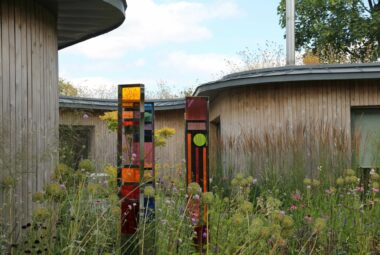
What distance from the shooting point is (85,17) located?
249 inches

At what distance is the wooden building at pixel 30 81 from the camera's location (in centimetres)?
503

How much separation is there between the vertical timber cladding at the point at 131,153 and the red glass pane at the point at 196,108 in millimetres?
699

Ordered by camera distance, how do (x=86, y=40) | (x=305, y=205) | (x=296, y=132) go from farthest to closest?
(x=296, y=132)
(x=86, y=40)
(x=305, y=205)

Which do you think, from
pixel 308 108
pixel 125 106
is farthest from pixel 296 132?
pixel 125 106

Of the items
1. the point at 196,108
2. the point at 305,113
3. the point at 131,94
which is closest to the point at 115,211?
the point at 131,94

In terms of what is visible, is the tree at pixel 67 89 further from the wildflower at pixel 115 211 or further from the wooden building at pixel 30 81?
the wildflower at pixel 115 211

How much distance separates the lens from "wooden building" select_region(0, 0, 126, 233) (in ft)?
16.5

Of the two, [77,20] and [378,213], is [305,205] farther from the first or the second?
[77,20]

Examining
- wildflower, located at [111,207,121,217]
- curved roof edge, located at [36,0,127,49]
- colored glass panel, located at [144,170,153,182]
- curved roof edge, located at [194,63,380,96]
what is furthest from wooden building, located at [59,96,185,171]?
wildflower, located at [111,207,121,217]

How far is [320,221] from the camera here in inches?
143

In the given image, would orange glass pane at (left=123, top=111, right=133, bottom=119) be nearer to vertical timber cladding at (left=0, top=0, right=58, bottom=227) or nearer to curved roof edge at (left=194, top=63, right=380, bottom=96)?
vertical timber cladding at (left=0, top=0, right=58, bottom=227)

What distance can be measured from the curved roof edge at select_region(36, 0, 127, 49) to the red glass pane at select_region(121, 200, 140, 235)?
223 cm

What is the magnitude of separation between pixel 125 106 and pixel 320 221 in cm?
149

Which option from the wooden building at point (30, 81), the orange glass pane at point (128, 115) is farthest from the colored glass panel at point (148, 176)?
the wooden building at point (30, 81)
